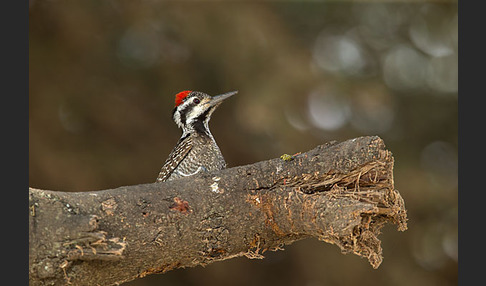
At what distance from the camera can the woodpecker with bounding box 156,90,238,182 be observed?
3.89 meters

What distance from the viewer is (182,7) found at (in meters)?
5.12

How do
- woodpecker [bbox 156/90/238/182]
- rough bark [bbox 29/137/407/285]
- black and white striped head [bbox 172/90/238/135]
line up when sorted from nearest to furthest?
rough bark [bbox 29/137/407/285] < woodpecker [bbox 156/90/238/182] < black and white striped head [bbox 172/90/238/135]

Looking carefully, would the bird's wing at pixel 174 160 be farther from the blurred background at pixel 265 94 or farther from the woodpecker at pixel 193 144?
the blurred background at pixel 265 94

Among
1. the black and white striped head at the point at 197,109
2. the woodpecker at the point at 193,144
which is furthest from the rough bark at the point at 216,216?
the black and white striped head at the point at 197,109

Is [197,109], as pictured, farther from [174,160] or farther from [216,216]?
[216,216]

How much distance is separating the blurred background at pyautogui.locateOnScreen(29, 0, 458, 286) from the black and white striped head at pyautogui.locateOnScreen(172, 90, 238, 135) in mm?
593

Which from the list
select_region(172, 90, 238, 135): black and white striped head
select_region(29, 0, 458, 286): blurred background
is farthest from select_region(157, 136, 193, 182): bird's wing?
select_region(29, 0, 458, 286): blurred background

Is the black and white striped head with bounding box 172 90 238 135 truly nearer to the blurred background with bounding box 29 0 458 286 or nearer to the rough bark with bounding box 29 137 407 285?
the blurred background with bounding box 29 0 458 286

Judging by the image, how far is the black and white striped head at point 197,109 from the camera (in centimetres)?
420

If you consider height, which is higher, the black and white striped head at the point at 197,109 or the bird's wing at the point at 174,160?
the black and white striped head at the point at 197,109

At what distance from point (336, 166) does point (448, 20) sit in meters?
3.65

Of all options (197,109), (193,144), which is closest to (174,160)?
(193,144)

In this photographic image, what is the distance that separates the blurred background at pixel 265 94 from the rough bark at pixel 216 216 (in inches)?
80.6

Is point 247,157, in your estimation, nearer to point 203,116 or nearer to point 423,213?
point 203,116
